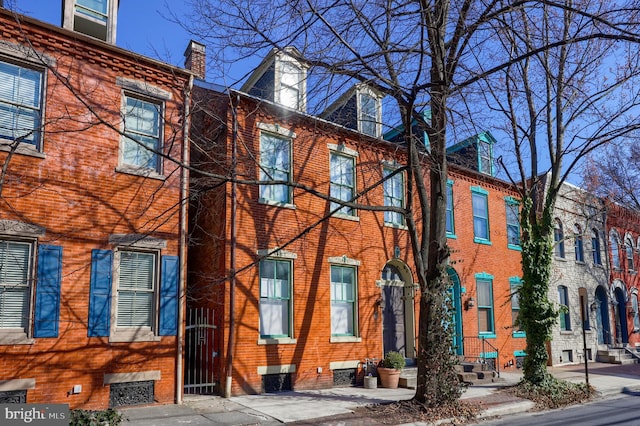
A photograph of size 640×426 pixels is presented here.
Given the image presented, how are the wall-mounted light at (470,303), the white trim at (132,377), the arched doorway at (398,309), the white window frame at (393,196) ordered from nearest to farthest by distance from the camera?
the white trim at (132,377) < the arched doorway at (398,309) < the white window frame at (393,196) < the wall-mounted light at (470,303)

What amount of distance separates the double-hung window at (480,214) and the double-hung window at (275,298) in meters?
8.73

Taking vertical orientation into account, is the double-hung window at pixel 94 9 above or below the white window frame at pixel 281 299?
above

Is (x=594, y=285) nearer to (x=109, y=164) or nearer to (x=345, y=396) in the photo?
(x=345, y=396)

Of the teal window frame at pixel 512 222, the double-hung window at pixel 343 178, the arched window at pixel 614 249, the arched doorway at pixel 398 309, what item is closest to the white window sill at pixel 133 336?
the double-hung window at pixel 343 178

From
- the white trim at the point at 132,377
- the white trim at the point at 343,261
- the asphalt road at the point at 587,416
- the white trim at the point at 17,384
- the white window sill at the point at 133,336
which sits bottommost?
the asphalt road at the point at 587,416

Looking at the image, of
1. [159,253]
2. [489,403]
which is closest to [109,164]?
[159,253]

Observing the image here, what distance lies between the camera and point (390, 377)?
14.0 m

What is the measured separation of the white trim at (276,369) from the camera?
1264 cm

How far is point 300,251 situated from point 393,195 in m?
4.48

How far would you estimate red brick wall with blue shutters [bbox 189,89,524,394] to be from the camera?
41.5ft

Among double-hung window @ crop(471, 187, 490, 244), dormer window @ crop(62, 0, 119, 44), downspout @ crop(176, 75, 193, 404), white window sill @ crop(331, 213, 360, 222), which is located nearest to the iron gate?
downspout @ crop(176, 75, 193, 404)

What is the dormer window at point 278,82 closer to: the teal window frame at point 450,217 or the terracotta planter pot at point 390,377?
the teal window frame at point 450,217

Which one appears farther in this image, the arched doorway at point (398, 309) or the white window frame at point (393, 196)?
the white window frame at point (393, 196)

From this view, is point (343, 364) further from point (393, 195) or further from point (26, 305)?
point (26, 305)
